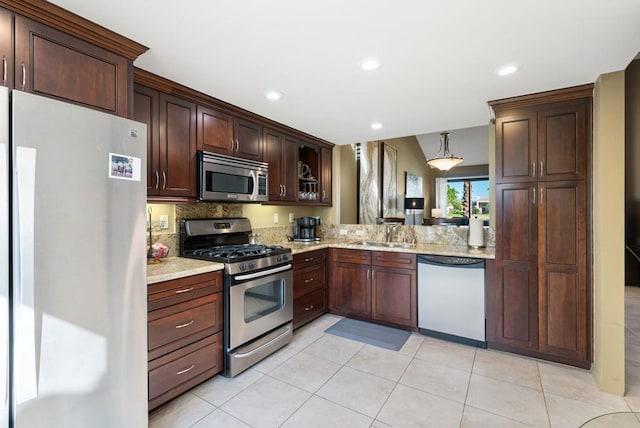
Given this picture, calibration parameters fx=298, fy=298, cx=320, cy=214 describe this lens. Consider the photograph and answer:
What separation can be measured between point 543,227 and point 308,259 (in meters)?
2.24

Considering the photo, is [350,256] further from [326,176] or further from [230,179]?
[230,179]

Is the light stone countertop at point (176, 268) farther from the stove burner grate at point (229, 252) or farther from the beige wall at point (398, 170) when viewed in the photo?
the beige wall at point (398, 170)

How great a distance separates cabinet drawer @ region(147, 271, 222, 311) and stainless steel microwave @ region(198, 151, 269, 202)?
0.71 m

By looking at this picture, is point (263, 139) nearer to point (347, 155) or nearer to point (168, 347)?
point (347, 155)

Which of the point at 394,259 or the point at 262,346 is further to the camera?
the point at 394,259

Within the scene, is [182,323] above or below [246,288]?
below

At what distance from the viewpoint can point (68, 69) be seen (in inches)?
60.2

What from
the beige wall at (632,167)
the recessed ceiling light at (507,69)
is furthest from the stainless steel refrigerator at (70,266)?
the beige wall at (632,167)

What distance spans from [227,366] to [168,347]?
1.82ft

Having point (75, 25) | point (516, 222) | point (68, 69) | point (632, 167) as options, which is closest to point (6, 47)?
point (68, 69)

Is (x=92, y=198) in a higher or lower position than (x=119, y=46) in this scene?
lower

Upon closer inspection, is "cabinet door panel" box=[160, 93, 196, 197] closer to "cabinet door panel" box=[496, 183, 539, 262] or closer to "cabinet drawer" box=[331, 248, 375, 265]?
"cabinet drawer" box=[331, 248, 375, 265]

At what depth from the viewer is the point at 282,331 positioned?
2.81 m

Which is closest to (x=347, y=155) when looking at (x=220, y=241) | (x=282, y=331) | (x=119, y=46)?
(x=220, y=241)
